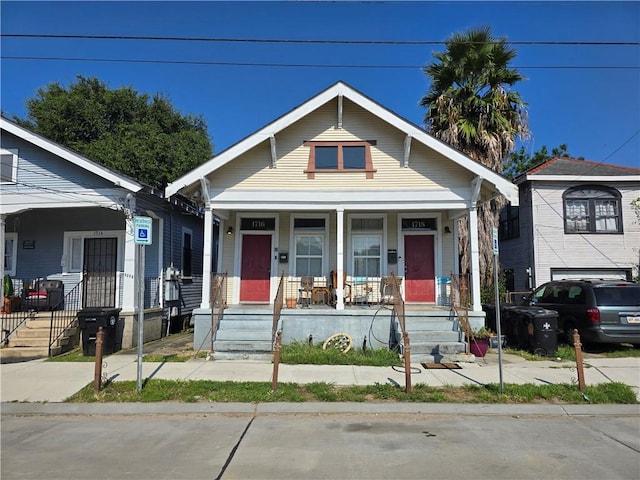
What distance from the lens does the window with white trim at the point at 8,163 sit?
42.2ft

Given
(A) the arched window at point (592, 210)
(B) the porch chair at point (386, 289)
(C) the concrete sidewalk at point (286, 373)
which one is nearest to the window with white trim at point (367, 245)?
(B) the porch chair at point (386, 289)

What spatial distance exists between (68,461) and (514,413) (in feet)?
19.1

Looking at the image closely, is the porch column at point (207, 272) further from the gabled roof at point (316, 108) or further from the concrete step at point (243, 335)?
the gabled roof at point (316, 108)

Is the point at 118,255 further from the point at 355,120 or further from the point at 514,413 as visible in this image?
the point at 514,413

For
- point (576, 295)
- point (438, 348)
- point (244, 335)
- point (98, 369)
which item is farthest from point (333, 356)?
point (576, 295)

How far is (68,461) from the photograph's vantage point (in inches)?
186

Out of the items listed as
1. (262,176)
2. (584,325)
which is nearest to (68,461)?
(262,176)

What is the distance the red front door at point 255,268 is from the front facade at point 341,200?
1.2 inches

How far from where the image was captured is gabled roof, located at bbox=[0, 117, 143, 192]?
12.0 m

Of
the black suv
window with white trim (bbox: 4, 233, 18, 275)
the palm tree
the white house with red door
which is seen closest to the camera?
the black suv

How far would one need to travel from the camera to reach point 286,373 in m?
8.72

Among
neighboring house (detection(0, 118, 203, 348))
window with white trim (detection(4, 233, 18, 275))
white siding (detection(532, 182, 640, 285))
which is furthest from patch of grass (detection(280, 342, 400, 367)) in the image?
white siding (detection(532, 182, 640, 285))

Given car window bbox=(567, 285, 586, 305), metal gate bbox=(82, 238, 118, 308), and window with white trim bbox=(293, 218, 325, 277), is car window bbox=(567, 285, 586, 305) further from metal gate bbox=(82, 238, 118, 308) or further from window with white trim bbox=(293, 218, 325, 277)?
metal gate bbox=(82, 238, 118, 308)

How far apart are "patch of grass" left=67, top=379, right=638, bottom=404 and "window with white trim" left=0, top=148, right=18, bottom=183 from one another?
817 cm
